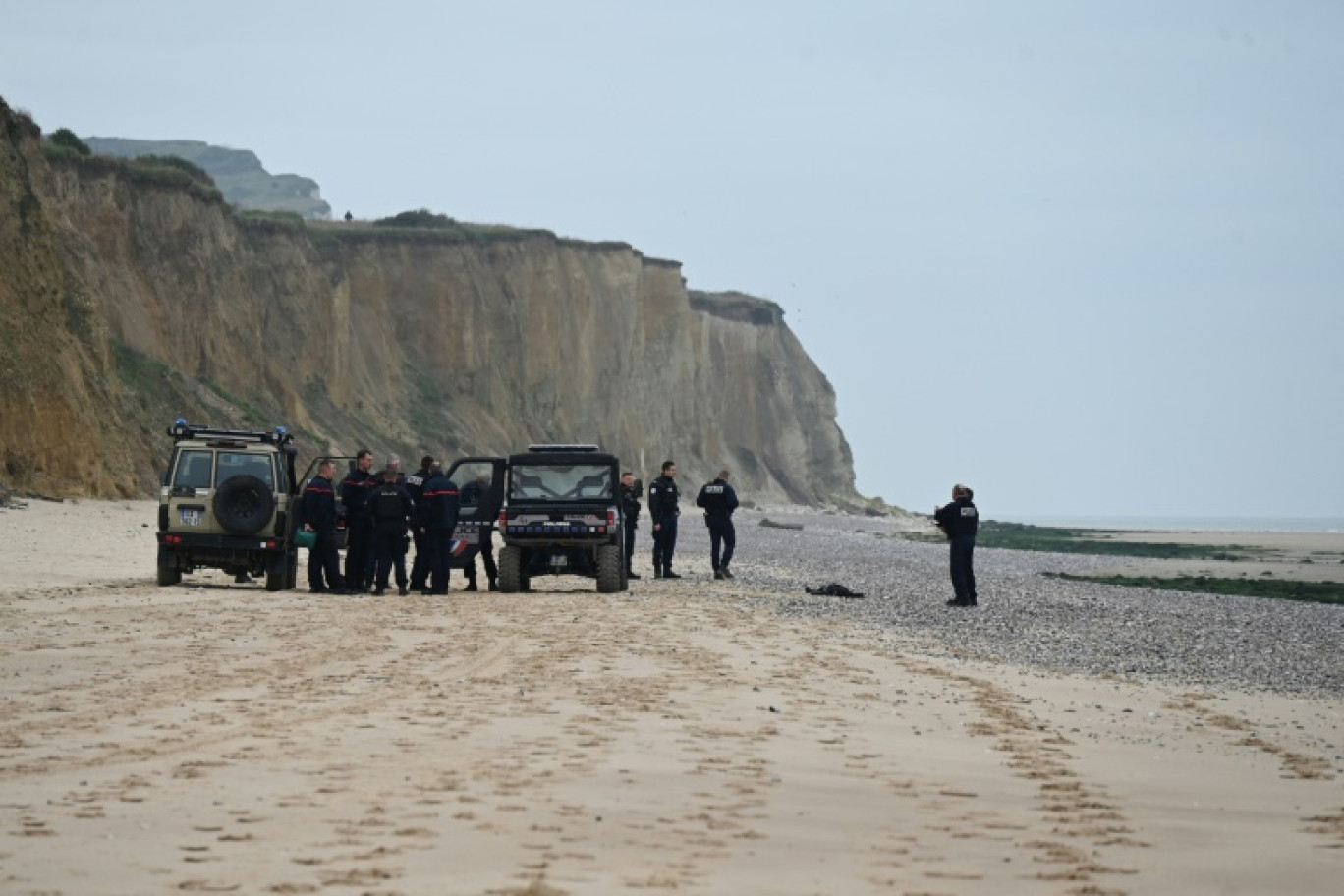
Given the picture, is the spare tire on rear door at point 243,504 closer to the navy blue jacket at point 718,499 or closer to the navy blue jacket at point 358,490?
the navy blue jacket at point 358,490

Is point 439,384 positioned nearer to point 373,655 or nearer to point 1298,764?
point 373,655

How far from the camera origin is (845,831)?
800 centimetres

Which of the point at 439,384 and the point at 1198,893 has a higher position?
the point at 439,384

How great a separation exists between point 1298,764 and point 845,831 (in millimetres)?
4152

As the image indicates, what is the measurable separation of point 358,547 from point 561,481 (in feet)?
9.97

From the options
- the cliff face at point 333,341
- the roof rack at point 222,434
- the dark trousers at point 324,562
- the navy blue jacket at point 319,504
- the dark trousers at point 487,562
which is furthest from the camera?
the cliff face at point 333,341

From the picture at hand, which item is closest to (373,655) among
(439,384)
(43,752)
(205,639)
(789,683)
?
(205,639)

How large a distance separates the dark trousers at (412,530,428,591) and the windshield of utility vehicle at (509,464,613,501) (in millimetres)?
1416

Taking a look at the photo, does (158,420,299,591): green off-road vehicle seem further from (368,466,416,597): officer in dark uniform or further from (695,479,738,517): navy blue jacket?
(695,479,738,517): navy blue jacket

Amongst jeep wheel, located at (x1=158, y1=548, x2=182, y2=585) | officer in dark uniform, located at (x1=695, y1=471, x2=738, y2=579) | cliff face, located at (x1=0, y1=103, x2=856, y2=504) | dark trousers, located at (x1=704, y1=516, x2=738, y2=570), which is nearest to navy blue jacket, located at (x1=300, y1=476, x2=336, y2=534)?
jeep wheel, located at (x1=158, y1=548, x2=182, y2=585)

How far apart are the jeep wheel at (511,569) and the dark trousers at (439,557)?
92 centimetres

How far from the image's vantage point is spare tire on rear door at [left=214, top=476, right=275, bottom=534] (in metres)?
24.2

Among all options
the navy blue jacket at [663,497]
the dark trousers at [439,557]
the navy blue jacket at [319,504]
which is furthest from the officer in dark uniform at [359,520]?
the navy blue jacket at [663,497]

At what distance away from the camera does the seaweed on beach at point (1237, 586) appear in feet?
130
